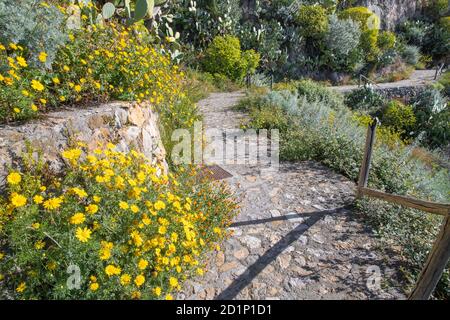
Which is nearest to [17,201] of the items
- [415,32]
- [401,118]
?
[401,118]

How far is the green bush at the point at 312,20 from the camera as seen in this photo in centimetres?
1282

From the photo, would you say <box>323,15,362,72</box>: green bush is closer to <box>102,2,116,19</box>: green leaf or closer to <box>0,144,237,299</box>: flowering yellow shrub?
<box>102,2,116,19</box>: green leaf

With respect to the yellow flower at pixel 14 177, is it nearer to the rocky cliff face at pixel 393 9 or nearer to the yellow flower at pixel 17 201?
the yellow flower at pixel 17 201

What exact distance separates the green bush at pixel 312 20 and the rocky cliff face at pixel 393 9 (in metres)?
4.71

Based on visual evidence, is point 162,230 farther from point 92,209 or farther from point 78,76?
point 78,76

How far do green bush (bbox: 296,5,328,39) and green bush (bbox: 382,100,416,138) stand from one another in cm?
541

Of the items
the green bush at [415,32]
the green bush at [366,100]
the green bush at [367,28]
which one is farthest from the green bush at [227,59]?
the green bush at [415,32]

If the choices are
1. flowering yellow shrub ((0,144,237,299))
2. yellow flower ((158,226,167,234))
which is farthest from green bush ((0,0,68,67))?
yellow flower ((158,226,167,234))

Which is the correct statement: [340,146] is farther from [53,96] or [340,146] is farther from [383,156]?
[53,96]

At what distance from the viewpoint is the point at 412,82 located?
44.2ft

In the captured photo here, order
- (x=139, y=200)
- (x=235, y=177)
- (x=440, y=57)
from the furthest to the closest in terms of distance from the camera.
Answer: (x=440, y=57) → (x=235, y=177) → (x=139, y=200)

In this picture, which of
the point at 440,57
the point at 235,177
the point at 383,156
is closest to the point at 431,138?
the point at 383,156

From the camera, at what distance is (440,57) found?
17531mm

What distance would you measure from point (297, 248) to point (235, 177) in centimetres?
148
